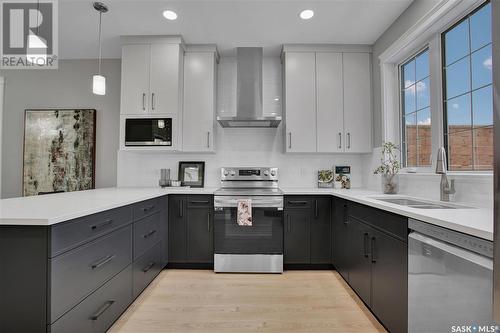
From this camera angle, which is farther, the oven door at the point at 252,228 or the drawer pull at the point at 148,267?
the oven door at the point at 252,228

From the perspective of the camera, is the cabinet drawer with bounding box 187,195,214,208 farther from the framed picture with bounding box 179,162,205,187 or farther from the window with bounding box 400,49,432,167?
the window with bounding box 400,49,432,167

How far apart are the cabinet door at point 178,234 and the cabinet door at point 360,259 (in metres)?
1.75

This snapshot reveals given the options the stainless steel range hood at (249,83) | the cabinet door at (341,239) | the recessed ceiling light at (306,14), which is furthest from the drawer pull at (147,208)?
the recessed ceiling light at (306,14)

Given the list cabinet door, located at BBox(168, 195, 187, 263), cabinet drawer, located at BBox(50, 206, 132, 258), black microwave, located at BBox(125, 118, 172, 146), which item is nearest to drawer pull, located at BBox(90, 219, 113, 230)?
cabinet drawer, located at BBox(50, 206, 132, 258)

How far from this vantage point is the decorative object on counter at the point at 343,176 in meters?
3.40

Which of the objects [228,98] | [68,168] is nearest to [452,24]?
[228,98]

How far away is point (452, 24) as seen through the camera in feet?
6.70

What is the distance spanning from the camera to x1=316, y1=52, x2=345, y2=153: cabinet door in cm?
321

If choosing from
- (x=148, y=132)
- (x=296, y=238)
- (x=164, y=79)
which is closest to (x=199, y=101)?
(x=164, y=79)

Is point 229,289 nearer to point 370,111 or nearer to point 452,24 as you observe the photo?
point 370,111

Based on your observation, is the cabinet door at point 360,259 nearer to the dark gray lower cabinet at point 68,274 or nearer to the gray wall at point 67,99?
the dark gray lower cabinet at point 68,274

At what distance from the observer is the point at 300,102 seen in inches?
126

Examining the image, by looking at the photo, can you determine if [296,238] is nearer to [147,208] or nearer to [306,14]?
[147,208]

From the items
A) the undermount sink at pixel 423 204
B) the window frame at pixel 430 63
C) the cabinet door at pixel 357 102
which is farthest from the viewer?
the cabinet door at pixel 357 102
